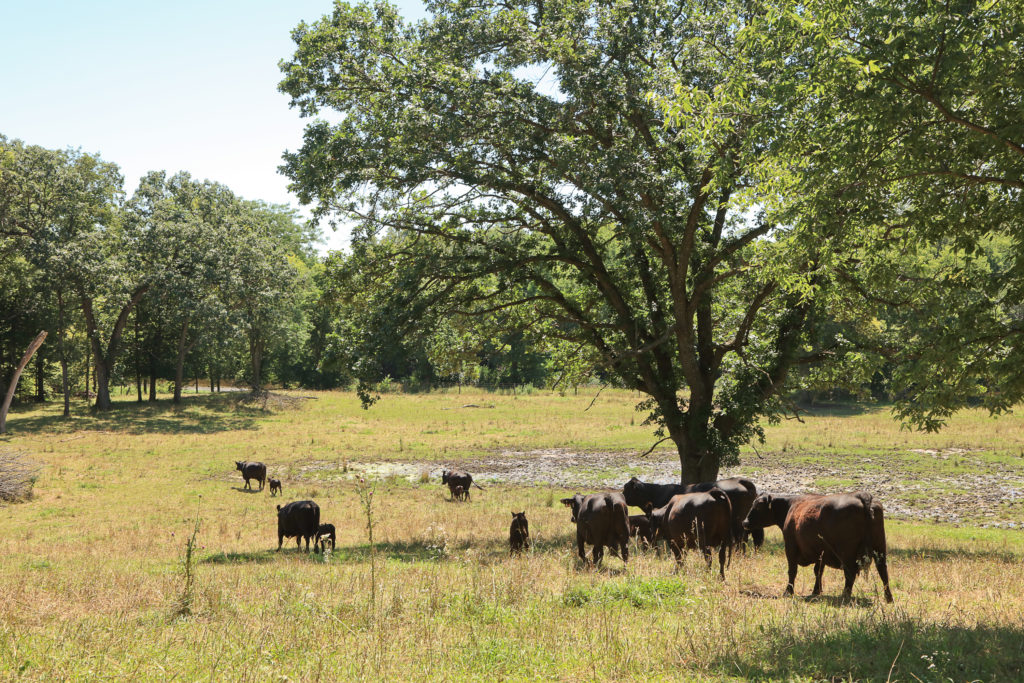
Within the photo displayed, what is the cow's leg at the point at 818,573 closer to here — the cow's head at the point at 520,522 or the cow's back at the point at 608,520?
the cow's back at the point at 608,520

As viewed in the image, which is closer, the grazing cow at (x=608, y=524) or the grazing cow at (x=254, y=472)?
the grazing cow at (x=608, y=524)

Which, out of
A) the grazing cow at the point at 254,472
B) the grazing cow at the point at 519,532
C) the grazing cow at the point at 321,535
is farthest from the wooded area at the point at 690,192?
the grazing cow at the point at 254,472

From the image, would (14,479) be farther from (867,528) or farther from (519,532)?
(867,528)

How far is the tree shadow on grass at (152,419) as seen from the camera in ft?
140

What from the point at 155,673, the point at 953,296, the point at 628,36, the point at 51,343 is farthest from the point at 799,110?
the point at 51,343

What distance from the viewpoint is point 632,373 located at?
19391mm

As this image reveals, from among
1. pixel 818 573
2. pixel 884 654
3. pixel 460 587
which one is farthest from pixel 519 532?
pixel 884 654

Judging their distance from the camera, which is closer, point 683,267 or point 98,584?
point 98,584

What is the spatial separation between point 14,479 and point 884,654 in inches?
1066

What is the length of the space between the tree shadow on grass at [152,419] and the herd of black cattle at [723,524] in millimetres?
31100

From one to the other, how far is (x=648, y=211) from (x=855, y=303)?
5892 mm

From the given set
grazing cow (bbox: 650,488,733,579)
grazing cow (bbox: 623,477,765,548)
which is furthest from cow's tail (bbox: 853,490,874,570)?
grazing cow (bbox: 623,477,765,548)

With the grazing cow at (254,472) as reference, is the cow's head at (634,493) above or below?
above

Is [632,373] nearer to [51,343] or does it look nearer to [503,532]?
[503,532]
